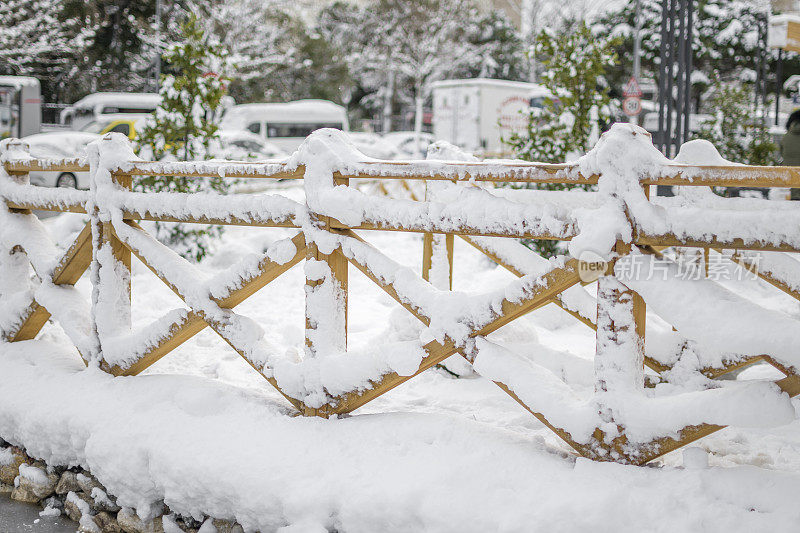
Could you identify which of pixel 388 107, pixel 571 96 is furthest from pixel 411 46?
pixel 571 96

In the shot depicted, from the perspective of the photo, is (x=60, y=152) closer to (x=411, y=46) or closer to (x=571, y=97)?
(x=571, y=97)

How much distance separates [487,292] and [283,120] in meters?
24.7

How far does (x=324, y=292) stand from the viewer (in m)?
2.68

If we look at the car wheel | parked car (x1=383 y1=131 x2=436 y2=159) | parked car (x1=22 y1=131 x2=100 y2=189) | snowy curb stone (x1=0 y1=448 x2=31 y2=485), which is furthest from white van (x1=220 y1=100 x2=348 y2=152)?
snowy curb stone (x1=0 y1=448 x2=31 y2=485)

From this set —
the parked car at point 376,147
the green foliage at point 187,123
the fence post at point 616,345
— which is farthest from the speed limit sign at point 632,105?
the fence post at point 616,345

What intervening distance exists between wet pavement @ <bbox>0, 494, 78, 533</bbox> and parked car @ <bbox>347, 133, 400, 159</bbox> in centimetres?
1919

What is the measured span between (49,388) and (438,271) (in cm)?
201

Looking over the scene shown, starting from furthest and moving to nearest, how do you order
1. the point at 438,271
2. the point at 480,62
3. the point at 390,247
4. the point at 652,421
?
the point at 480,62
the point at 390,247
the point at 438,271
the point at 652,421

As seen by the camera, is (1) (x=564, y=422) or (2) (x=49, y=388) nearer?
A: (1) (x=564, y=422)

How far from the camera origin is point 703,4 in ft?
92.1

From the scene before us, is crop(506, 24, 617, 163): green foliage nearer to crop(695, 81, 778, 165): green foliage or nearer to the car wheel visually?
crop(695, 81, 778, 165): green foliage

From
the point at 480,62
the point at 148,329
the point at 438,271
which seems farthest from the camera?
the point at 480,62

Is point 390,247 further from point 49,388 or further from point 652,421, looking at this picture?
point 652,421

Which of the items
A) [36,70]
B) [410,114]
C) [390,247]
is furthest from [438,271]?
[410,114]
